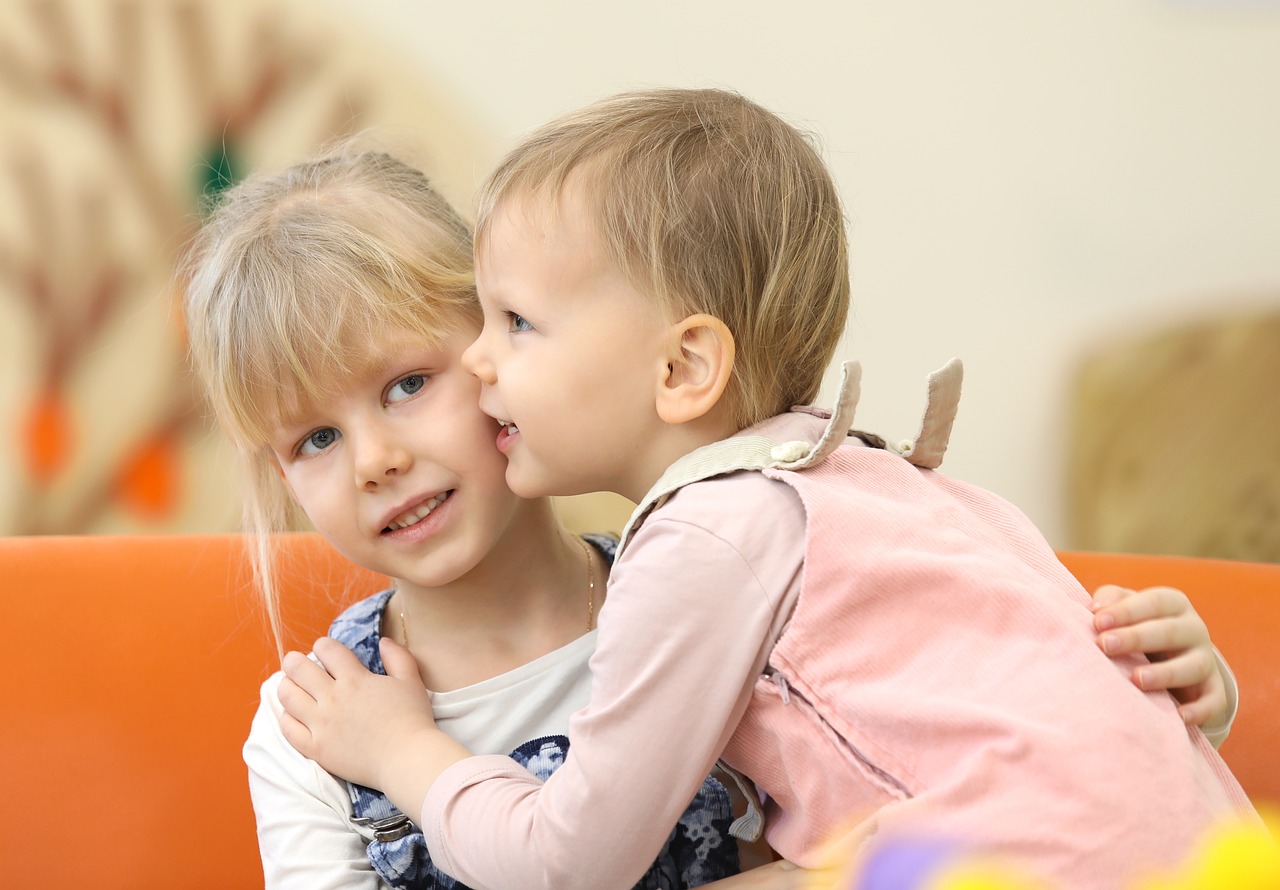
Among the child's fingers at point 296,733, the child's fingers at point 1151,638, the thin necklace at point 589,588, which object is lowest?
the child's fingers at point 296,733

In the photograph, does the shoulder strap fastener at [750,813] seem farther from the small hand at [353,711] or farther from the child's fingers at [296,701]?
the child's fingers at [296,701]

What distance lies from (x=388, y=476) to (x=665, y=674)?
309mm

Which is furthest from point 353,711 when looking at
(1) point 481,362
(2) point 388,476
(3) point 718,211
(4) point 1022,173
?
(4) point 1022,173

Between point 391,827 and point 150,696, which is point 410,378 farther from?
point 150,696

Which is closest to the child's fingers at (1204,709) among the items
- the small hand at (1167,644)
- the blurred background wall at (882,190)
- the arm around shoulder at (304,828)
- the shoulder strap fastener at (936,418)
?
the small hand at (1167,644)

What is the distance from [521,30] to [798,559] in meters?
1.65

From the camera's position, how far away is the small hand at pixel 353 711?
2.98ft

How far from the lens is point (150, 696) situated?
3.88 ft

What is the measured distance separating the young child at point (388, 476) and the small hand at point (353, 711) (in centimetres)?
3

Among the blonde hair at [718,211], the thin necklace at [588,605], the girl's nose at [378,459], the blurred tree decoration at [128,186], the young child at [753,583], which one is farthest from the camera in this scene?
the blurred tree decoration at [128,186]

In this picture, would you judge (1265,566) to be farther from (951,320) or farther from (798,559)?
(951,320)

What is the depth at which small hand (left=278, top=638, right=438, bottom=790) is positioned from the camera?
35.8 inches

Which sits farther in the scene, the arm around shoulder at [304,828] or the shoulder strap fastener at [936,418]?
the arm around shoulder at [304,828]

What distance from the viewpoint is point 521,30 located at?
2.13 meters
